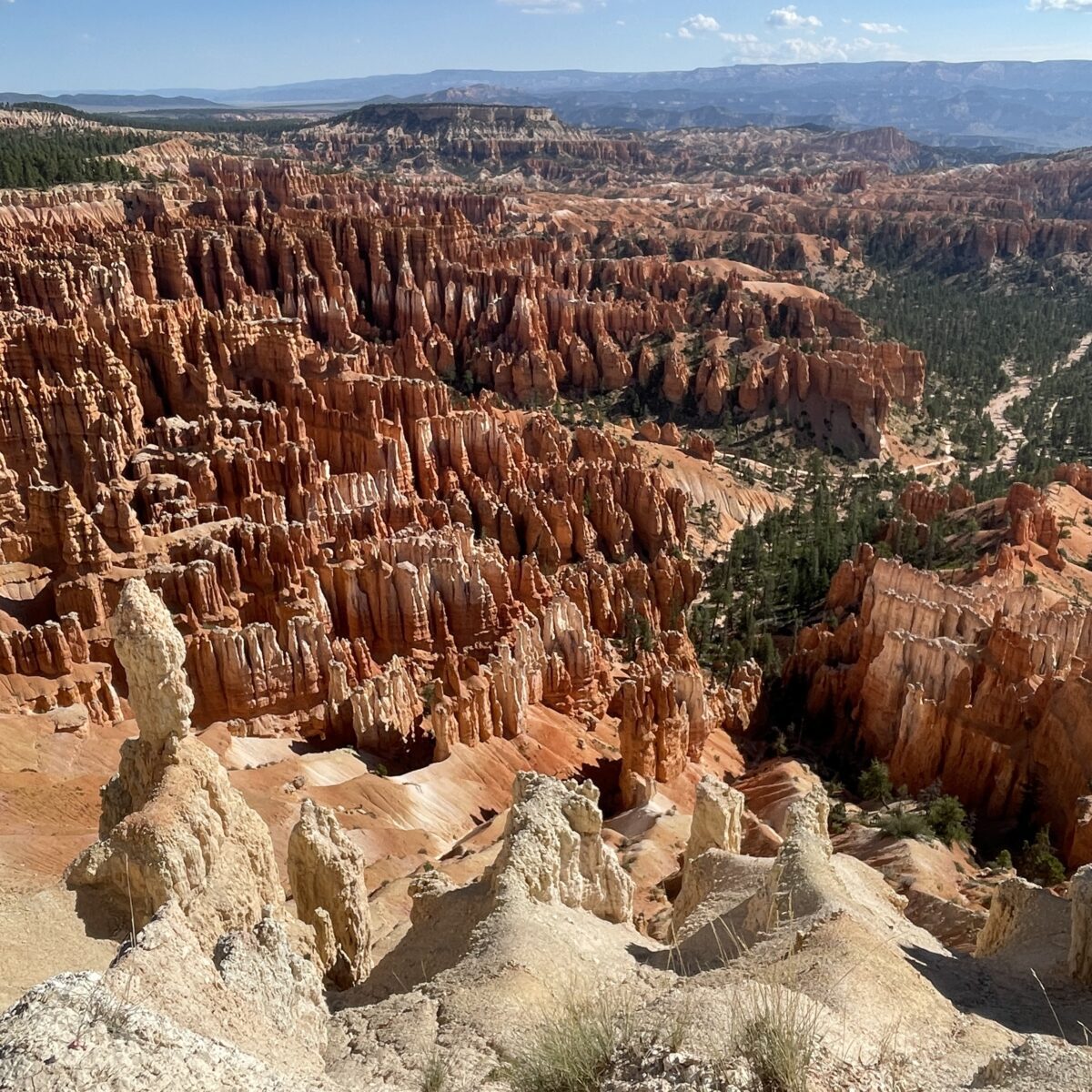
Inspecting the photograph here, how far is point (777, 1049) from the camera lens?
5.73m

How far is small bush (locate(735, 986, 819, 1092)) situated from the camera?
5660 mm

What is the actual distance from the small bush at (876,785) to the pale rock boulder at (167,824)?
16.6m

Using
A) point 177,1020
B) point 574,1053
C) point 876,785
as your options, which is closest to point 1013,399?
point 876,785

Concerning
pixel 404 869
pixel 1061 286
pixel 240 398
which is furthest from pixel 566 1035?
pixel 1061 286

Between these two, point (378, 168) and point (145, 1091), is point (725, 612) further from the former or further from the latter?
point (378, 168)

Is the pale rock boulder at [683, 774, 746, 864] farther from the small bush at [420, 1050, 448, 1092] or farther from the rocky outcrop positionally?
the small bush at [420, 1050, 448, 1092]

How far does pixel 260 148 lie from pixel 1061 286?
13635 cm

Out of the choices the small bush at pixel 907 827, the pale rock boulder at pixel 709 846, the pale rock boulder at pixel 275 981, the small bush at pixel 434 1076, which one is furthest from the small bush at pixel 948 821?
the pale rock boulder at pixel 275 981

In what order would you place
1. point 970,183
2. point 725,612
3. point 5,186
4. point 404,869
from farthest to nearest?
point 970,183 < point 5,186 < point 725,612 < point 404,869

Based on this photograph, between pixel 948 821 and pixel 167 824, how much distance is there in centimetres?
1722

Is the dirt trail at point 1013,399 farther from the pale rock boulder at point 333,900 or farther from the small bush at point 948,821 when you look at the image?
the pale rock boulder at point 333,900

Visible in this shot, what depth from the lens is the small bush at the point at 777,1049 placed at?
5660 millimetres

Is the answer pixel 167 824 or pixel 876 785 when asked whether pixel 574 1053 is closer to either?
pixel 167 824

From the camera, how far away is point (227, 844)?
11.0 m
